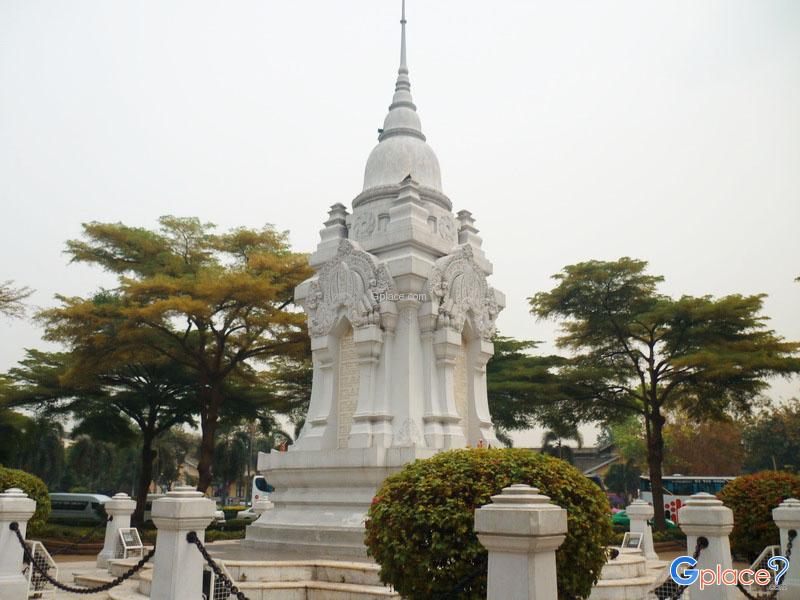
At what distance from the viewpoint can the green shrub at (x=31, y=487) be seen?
46.9ft

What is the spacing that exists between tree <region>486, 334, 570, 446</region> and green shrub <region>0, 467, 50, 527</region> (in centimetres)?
1669

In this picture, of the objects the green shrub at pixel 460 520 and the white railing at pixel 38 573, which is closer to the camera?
the green shrub at pixel 460 520

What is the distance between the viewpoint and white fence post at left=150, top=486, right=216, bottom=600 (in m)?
6.49

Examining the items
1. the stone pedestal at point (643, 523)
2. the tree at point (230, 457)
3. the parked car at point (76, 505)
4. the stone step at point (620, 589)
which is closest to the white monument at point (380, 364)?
the stone step at point (620, 589)

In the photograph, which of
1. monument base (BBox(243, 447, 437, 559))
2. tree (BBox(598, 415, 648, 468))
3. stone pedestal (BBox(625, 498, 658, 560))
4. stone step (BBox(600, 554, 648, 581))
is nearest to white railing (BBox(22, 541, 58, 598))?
monument base (BBox(243, 447, 437, 559))

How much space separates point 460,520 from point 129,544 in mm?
9363

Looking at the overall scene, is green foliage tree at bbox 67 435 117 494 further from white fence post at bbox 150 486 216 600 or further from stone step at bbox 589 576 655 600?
white fence post at bbox 150 486 216 600

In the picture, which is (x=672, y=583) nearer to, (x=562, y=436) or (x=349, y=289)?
(x=349, y=289)

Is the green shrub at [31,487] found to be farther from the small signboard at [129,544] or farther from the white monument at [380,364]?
the white monument at [380,364]

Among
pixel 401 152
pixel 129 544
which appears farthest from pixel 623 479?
pixel 129 544

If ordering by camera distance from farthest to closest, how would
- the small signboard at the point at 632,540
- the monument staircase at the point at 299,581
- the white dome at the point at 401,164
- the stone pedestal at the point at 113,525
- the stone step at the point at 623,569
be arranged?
the small signboard at the point at 632,540 → the white dome at the point at 401,164 → the stone pedestal at the point at 113,525 → the stone step at the point at 623,569 → the monument staircase at the point at 299,581

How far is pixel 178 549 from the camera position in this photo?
21.5 ft

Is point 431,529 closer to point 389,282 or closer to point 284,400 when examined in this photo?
point 389,282

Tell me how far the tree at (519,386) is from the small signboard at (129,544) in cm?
1658
